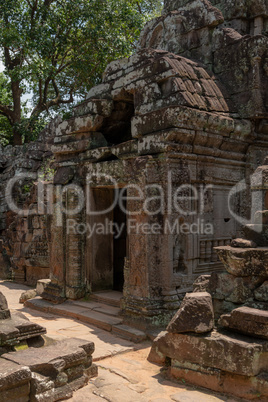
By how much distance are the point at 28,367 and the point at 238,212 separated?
185 inches

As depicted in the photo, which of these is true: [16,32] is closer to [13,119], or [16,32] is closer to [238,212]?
[13,119]

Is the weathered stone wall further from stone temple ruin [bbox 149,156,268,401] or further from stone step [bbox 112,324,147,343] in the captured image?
stone temple ruin [bbox 149,156,268,401]

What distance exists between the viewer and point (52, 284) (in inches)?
320

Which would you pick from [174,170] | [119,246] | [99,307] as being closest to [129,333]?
[99,307]

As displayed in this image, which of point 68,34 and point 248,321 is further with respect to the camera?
point 68,34

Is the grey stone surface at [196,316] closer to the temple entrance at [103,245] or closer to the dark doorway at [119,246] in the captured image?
the temple entrance at [103,245]

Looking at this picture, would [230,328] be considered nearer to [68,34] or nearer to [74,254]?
[74,254]

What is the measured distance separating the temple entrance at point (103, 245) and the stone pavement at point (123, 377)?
1422mm

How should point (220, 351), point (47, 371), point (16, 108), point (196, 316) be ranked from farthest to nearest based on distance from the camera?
point (16, 108) < point (196, 316) < point (47, 371) < point (220, 351)

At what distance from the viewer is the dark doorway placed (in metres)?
8.48

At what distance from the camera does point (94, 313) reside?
271 inches
